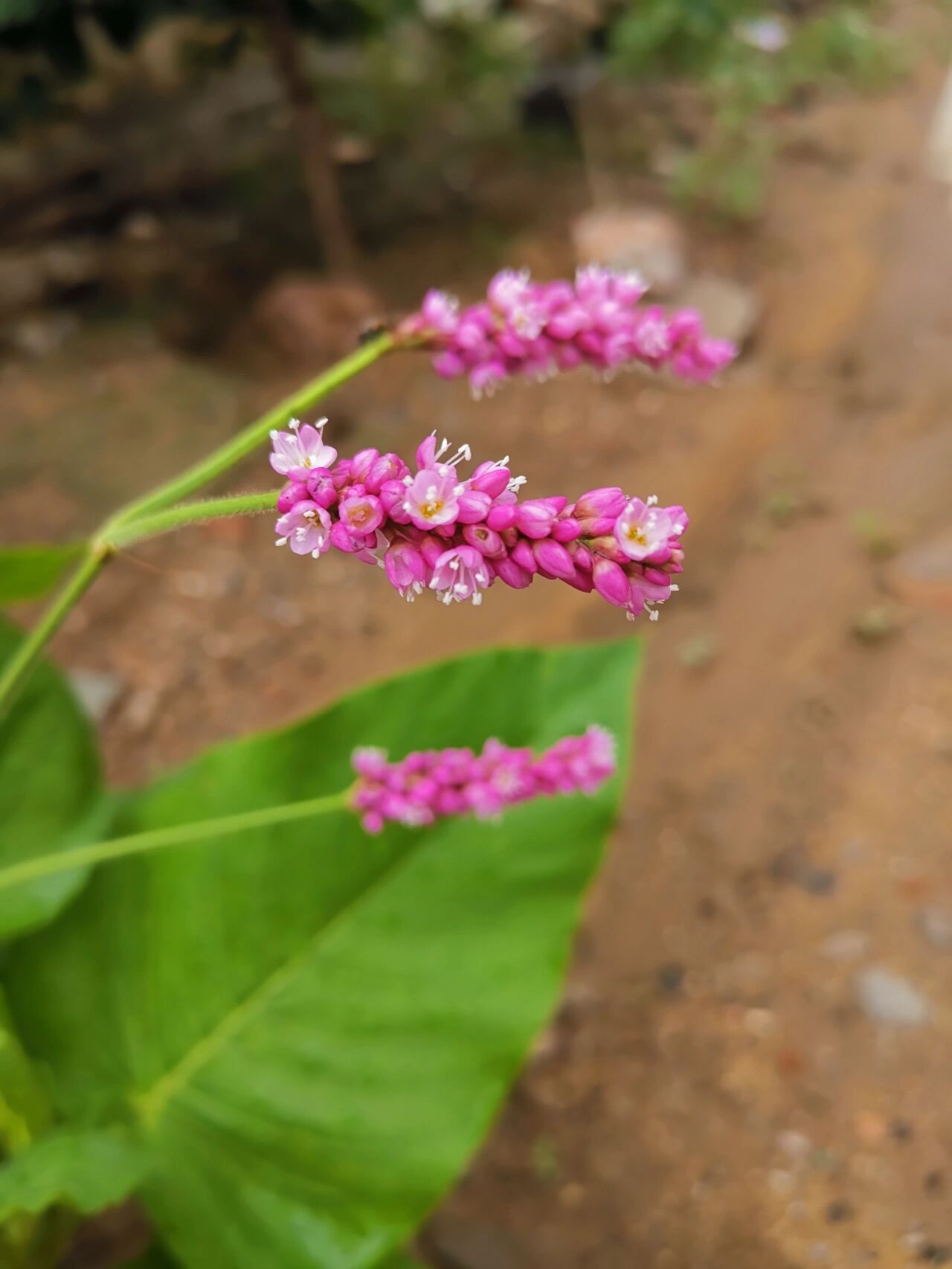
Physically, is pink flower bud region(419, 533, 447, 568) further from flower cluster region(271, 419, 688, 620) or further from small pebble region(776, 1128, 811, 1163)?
small pebble region(776, 1128, 811, 1163)

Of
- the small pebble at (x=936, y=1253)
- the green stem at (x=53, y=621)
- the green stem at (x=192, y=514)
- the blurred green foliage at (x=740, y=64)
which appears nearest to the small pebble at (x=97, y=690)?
the green stem at (x=53, y=621)

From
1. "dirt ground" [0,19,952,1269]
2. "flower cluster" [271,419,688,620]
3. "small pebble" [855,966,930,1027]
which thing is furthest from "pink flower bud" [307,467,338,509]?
"small pebble" [855,966,930,1027]

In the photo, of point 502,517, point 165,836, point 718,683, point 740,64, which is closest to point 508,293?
point 502,517

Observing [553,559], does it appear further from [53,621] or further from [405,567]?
[53,621]

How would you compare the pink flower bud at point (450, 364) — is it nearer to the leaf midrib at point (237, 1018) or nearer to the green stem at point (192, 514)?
the green stem at point (192, 514)

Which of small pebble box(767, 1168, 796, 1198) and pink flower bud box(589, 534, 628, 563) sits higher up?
pink flower bud box(589, 534, 628, 563)
